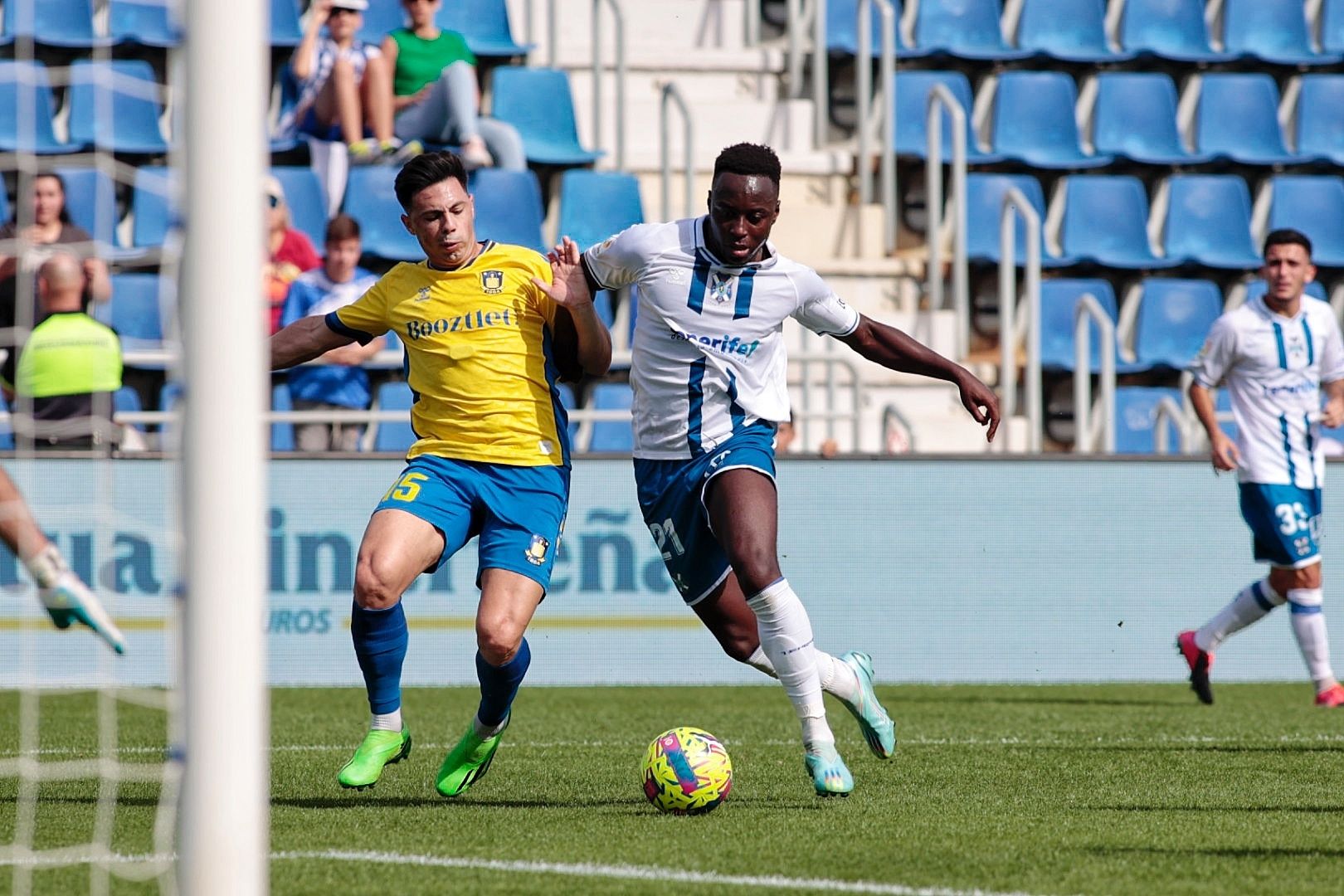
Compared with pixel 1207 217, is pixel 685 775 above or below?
below

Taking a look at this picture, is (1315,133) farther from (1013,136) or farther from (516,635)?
(516,635)

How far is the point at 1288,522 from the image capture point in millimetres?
9992

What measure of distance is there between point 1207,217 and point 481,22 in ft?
19.0

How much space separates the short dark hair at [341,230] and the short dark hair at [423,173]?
17.1ft

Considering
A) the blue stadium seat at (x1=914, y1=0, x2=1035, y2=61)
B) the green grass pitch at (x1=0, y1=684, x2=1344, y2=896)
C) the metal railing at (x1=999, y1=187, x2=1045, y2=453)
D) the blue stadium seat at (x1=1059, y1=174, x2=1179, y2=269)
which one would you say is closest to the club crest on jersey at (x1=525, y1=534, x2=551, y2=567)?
the green grass pitch at (x1=0, y1=684, x2=1344, y2=896)

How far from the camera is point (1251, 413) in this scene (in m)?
10.1

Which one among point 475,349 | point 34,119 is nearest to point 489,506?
point 475,349

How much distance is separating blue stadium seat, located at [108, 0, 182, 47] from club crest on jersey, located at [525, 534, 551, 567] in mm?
8542

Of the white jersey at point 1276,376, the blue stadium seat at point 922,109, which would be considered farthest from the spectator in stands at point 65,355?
the blue stadium seat at point 922,109

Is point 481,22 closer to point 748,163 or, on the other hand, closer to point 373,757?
point 748,163

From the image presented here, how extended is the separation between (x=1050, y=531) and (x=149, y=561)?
16.7ft

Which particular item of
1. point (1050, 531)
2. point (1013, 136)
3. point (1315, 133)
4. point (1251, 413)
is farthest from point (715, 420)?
point (1315, 133)

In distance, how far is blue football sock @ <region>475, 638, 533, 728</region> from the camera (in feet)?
20.8

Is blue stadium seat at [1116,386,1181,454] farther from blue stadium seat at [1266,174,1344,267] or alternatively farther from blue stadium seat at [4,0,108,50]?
blue stadium seat at [4,0,108,50]
